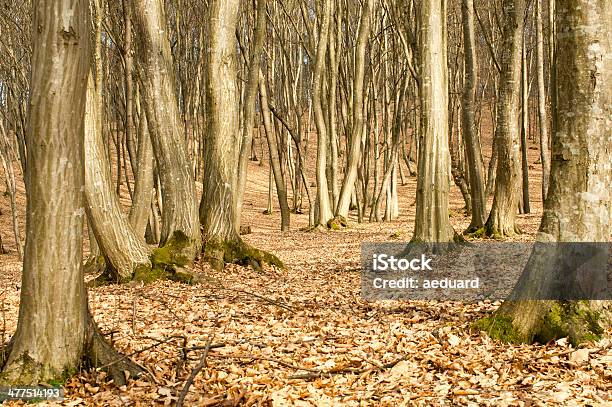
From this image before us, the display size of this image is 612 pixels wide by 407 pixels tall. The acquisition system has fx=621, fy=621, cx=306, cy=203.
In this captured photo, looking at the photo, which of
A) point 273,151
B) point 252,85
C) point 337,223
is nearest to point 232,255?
point 252,85

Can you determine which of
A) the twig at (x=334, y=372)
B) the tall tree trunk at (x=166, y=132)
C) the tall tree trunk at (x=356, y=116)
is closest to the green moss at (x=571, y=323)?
→ the twig at (x=334, y=372)

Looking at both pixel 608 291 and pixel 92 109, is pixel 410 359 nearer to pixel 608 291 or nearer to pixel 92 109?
pixel 608 291

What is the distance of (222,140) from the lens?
995 cm

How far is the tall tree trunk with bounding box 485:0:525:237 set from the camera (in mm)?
11453

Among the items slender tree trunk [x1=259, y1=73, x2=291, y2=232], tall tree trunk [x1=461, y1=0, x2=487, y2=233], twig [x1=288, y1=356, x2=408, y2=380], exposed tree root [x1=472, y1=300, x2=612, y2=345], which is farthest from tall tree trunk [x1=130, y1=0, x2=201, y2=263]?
slender tree trunk [x1=259, y1=73, x2=291, y2=232]

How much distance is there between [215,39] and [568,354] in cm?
732

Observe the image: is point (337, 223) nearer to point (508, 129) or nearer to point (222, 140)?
point (508, 129)

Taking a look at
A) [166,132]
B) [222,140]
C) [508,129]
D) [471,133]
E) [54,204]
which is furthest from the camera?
[471,133]

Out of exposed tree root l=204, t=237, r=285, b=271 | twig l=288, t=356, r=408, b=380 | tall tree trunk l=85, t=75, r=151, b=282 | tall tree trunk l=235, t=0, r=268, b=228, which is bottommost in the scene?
twig l=288, t=356, r=408, b=380

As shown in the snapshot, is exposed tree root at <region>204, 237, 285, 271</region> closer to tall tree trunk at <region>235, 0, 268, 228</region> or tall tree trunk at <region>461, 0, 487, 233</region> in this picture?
tall tree trunk at <region>235, 0, 268, 228</region>

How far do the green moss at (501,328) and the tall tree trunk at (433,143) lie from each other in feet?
13.7

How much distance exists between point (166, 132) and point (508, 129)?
6.38 m

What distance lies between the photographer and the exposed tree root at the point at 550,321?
15.2 ft

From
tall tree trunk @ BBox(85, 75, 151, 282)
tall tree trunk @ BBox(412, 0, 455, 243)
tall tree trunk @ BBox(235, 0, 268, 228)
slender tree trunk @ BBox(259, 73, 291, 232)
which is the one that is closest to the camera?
tall tree trunk @ BBox(85, 75, 151, 282)
